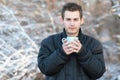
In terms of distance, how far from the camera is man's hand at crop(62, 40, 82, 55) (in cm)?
402

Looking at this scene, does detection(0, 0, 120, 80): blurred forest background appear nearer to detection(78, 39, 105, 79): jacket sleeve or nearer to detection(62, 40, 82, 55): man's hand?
detection(78, 39, 105, 79): jacket sleeve

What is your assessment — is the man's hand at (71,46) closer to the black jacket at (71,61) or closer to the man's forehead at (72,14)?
the black jacket at (71,61)

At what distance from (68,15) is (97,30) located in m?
5.58

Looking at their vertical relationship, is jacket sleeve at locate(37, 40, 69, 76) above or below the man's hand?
below

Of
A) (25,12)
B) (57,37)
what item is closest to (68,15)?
(57,37)

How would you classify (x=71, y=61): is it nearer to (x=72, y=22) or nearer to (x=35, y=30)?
(x=72, y=22)

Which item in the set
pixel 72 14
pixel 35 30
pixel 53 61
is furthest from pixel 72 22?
pixel 35 30

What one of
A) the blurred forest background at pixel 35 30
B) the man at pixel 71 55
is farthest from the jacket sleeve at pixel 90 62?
the blurred forest background at pixel 35 30

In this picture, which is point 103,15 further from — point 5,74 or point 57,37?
point 57,37

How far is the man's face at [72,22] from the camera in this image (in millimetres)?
4160

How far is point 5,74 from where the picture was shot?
22.6ft

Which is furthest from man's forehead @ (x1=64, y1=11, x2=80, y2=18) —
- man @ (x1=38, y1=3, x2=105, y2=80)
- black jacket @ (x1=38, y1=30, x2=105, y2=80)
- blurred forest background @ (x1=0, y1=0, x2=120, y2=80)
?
blurred forest background @ (x1=0, y1=0, x2=120, y2=80)

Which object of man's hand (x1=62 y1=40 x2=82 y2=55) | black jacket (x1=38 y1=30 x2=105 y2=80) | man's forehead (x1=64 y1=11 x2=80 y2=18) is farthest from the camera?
man's forehead (x1=64 y1=11 x2=80 y2=18)

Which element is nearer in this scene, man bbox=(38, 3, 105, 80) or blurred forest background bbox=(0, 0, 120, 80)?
man bbox=(38, 3, 105, 80)
